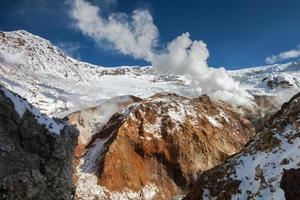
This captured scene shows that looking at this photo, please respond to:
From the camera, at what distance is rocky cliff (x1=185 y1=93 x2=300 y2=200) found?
2275cm

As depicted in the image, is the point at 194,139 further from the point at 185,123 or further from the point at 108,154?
the point at 108,154

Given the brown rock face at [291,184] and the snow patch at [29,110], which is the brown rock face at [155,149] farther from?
the snow patch at [29,110]

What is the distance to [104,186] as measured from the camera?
78250mm

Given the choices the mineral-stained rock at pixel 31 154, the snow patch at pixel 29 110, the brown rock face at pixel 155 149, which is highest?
the brown rock face at pixel 155 149

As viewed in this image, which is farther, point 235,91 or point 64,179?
point 235,91

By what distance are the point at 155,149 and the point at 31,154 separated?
248 feet

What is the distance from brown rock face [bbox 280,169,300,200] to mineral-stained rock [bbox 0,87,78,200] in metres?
9.60

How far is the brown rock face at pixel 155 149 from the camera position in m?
81.4

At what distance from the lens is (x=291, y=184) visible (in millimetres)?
20797

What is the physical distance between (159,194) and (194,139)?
19582mm

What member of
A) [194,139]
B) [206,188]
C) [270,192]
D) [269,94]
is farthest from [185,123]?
[269,94]

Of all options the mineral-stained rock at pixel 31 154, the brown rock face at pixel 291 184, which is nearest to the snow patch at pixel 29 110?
the mineral-stained rock at pixel 31 154

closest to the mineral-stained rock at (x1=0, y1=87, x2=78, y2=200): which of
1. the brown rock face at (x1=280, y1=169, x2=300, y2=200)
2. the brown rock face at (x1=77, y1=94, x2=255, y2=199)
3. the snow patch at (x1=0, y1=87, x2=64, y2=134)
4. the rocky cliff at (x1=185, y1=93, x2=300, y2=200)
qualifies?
the snow patch at (x1=0, y1=87, x2=64, y2=134)

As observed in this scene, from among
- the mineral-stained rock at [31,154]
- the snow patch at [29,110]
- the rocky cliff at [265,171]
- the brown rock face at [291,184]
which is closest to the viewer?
the mineral-stained rock at [31,154]
